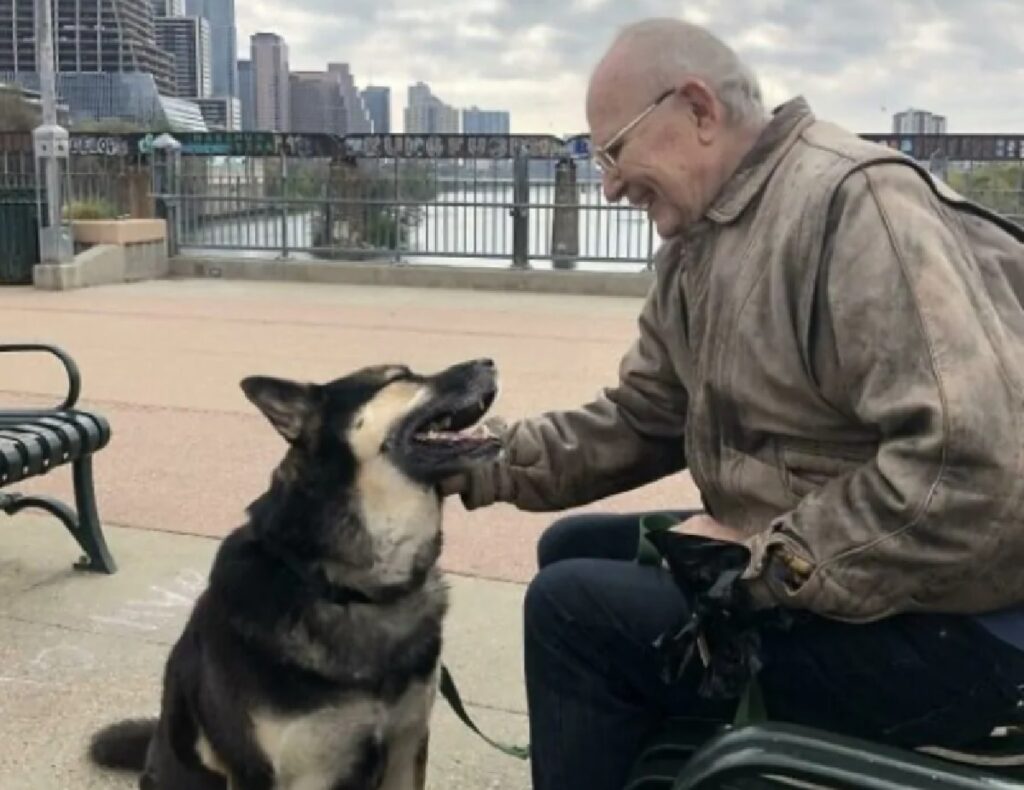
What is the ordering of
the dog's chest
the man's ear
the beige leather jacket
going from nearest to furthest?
the beige leather jacket → the man's ear → the dog's chest

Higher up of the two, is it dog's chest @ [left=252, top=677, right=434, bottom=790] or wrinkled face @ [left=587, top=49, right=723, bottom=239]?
wrinkled face @ [left=587, top=49, right=723, bottom=239]

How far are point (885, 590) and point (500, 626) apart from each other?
2572 millimetres

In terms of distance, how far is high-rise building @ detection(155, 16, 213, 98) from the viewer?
30375 millimetres

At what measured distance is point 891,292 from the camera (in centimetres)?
199

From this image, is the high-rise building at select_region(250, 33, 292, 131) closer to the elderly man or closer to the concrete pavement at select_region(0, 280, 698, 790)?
the concrete pavement at select_region(0, 280, 698, 790)

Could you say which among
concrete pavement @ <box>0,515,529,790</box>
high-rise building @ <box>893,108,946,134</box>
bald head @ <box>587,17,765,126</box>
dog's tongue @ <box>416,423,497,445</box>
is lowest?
concrete pavement @ <box>0,515,529,790</box>

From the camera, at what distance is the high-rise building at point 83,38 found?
963 inches

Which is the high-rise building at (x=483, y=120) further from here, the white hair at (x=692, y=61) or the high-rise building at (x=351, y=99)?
the white hair at (x=692, y=61)

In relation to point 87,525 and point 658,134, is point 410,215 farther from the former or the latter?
point 658,134

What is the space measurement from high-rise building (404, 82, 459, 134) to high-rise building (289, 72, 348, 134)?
4.77 feet

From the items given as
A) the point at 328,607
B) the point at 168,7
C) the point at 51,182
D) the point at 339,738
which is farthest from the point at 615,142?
the point at 168,7

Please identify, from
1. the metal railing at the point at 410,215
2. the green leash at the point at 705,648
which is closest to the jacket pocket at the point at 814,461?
the green leash at the point at 705,648

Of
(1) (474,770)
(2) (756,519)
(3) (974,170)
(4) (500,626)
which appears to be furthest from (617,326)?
(2) (756,519)

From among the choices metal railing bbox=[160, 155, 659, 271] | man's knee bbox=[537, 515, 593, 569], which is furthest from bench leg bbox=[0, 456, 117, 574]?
metal railing bbox=[160, 155, 659, 271]
